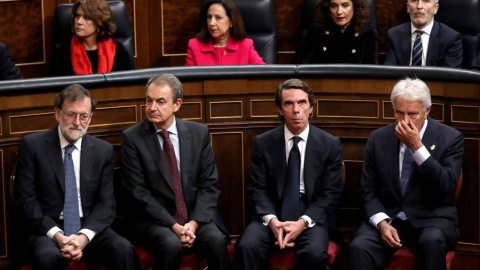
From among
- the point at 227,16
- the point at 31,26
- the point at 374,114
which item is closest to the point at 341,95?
the point at 374,114

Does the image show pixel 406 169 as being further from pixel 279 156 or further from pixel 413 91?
pixel 279 156

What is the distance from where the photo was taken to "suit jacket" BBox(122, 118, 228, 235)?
3.98 m

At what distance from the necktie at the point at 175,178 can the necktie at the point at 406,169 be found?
954 mm

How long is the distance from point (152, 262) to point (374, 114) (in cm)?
128

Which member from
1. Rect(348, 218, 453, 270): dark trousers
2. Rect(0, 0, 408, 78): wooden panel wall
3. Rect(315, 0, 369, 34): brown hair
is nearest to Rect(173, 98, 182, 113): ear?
Rect(348, 218, 453, 270): dark trousers

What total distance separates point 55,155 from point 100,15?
1.39 metres

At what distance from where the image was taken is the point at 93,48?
16.9 ft

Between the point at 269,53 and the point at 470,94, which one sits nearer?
the point at 470,94

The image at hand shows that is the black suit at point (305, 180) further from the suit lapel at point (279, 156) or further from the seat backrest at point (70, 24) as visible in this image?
the seat backrest at point (70, 24)

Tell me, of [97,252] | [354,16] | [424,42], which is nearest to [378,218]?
[97,252]

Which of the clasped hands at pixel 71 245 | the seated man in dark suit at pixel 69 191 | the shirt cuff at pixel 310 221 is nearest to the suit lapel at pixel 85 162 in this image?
the seated man in dark suit at pixel 69 191

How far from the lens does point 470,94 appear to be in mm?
4094

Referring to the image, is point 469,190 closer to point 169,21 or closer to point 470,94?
point 470,94

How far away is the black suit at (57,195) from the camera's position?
12.5ft
